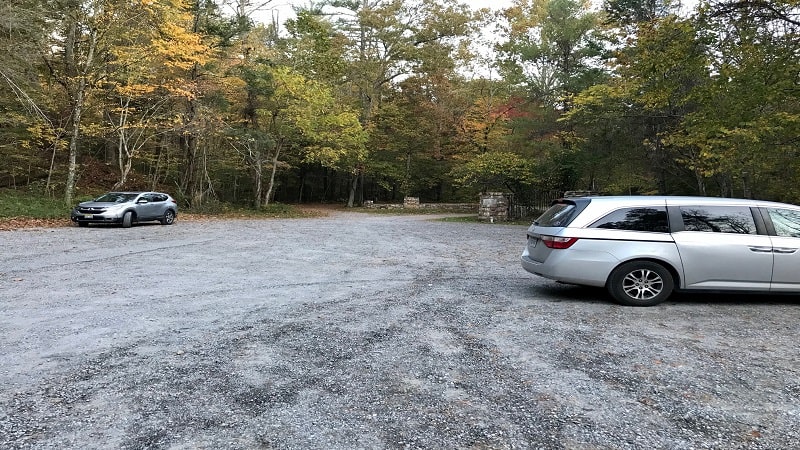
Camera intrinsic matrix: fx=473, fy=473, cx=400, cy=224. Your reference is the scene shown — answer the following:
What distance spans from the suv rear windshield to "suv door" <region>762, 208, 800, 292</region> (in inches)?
97.5

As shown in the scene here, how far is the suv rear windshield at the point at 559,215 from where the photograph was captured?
20.6ft

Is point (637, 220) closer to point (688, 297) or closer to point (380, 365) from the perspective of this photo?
point (688, 297)

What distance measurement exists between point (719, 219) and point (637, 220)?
41.6 inches

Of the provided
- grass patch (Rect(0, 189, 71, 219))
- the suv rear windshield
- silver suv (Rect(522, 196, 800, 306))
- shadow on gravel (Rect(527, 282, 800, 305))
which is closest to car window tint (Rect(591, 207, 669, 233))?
silver suv (Rect(522, 196, 800, 306))

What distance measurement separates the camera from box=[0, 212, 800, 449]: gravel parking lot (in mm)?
2727

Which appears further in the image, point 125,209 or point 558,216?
point 125,209

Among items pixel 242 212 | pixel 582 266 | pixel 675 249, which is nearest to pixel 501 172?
pixel 242 212

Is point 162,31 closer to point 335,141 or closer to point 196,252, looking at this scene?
point 335,141

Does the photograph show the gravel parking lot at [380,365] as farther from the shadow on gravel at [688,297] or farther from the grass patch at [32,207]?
the grass patch at [32,207]

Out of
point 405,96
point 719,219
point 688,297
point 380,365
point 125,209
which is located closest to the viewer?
point 380,365

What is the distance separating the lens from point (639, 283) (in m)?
6.05

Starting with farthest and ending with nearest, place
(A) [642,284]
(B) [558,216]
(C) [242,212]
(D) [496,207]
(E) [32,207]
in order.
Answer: (C) [242,212], (D) [496,207], (E) [32,207], (B) [558,216], (A) [642,284]

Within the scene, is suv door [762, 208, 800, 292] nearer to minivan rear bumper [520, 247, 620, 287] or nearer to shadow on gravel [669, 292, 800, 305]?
shadow on gravel [669, 292, 800, 305]

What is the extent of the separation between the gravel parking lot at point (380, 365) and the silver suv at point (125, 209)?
838 cm
